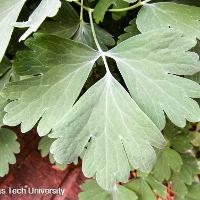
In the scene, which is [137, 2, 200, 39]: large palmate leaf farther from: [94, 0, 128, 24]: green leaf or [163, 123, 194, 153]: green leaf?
[163, 123, 194, 153]: green leaf

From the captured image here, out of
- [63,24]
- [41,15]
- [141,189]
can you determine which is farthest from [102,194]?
[41,15]

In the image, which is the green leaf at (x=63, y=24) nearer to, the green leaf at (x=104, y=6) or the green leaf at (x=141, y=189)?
the green leaf at (x=104, y=6)

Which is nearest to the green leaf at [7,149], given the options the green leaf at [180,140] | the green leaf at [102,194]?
the green leaf at [102,194]

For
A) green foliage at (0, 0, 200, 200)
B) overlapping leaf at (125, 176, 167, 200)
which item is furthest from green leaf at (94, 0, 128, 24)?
overlapping leaf at (125, 176, 167, 200)

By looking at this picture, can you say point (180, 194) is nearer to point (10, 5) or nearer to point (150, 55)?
point (150, 55)

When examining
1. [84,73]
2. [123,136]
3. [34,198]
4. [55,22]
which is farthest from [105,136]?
[34,198]
